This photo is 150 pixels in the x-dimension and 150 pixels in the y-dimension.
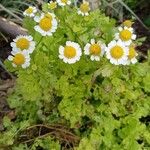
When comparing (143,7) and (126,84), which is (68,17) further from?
(143,7)

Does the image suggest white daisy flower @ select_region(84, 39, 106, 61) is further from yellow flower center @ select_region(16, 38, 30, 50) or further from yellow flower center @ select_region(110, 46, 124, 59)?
yellow flower center @ select_region(16, 38, 30, 50)

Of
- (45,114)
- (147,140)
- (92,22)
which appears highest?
(92,22)

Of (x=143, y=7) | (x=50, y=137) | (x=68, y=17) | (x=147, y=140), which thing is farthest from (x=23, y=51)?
(x=143, y=7)

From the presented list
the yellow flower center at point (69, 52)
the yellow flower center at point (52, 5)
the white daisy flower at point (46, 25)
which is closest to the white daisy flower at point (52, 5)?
the yellow flower center at point (52, 5)

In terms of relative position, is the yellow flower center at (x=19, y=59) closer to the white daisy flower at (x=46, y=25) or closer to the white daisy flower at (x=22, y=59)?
the white daisy flower at (x=22, y=59)

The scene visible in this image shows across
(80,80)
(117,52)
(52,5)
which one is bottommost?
(80,80)

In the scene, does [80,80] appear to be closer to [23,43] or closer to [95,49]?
[95,49]

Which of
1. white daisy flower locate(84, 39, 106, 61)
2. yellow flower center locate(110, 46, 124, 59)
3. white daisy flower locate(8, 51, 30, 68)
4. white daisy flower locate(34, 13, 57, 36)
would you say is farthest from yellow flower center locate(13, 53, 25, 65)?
yellow flower center locate(110, 46, 124, 59)

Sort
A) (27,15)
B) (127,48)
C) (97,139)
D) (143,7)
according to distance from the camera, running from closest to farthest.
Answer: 1. (127,48)
2. (97,139)
3. (27,15)
4. (143,7)

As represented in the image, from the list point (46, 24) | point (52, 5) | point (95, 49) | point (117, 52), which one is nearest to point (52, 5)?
point (52, 5)
